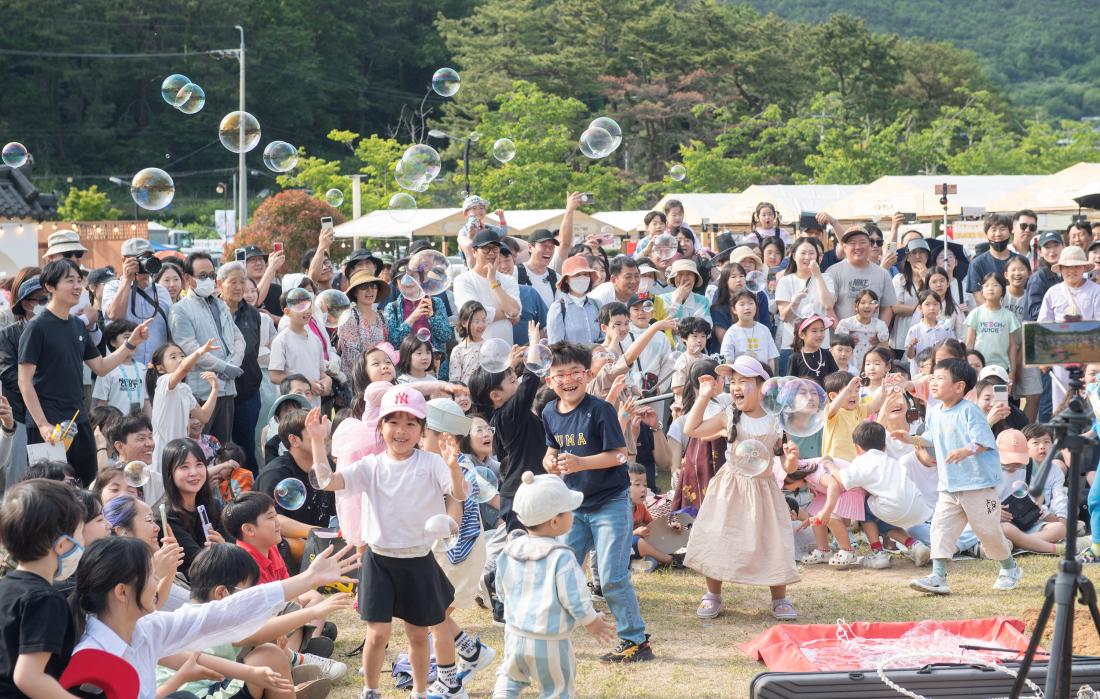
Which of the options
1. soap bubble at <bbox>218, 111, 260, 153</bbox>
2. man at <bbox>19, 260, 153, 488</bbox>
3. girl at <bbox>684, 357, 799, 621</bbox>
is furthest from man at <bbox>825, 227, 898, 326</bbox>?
man at <bbox>19, 260, 153, 488</bbox>

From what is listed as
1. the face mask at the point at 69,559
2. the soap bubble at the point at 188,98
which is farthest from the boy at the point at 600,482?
the soap bubble at the point at 188,98

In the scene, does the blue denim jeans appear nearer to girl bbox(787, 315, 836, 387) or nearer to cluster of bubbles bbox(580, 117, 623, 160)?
girl bbox(787, 315, 836, 387)

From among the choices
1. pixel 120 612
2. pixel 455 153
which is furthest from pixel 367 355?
pixel 455 153

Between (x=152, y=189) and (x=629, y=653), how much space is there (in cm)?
637

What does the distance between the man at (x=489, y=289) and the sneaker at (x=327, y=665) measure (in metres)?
3.44

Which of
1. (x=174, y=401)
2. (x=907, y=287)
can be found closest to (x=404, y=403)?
(x=174, y=401)

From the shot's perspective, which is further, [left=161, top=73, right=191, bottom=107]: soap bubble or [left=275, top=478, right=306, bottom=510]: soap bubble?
[left=161, top=73, right=191, bottom=107]: soap bubble

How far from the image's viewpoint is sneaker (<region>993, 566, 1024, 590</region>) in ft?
24.2

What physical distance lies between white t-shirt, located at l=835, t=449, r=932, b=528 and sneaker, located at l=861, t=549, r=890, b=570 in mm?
225

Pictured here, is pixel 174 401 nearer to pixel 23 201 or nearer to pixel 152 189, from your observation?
pixel 152 189

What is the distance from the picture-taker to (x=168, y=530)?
229 inches

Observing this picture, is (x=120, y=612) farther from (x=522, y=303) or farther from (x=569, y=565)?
(x=522, y=303)

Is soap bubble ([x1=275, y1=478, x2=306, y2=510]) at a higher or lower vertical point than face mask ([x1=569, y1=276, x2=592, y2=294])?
lower

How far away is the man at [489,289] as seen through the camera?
351 inches
